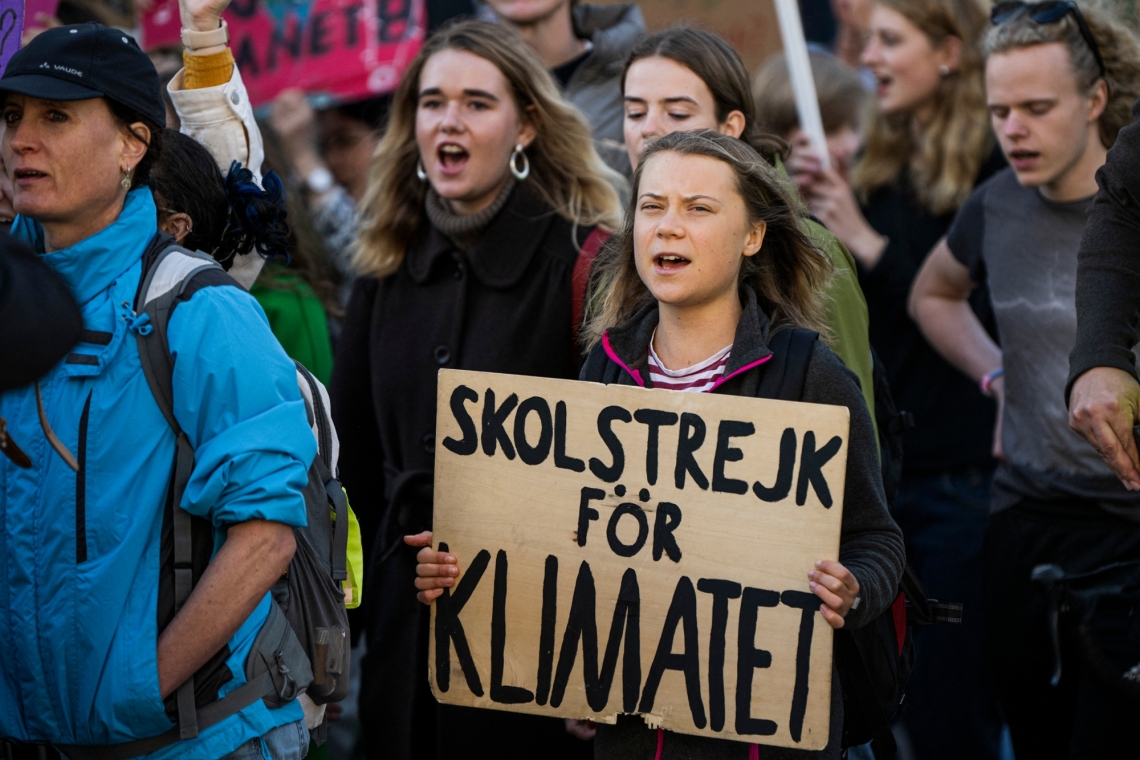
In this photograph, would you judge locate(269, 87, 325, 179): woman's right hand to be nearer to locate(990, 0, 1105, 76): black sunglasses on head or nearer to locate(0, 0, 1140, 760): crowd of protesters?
locate(0, 0, 1140, 760): crowd of protesters

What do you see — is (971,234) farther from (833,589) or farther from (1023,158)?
(833,589)

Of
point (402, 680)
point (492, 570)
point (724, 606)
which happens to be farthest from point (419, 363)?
point (724, 606)

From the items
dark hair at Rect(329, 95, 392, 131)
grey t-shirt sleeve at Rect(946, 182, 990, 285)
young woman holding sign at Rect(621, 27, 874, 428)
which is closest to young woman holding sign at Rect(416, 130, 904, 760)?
young woman holding sign at Rect(621, 27, 874, 428)

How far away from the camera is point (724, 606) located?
109 inches

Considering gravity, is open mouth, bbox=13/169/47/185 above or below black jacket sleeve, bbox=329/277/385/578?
above

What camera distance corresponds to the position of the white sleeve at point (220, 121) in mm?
3396

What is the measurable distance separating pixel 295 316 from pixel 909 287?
2.38 m

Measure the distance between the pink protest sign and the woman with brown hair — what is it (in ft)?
6.02

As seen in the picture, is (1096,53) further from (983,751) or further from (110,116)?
(110,116)

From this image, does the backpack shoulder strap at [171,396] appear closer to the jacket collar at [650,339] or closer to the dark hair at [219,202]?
the dark hair at [219,202]

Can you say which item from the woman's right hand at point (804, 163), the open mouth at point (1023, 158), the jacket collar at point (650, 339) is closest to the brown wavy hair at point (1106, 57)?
the open mouth at point (1023, 158)

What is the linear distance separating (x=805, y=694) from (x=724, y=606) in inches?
9.1

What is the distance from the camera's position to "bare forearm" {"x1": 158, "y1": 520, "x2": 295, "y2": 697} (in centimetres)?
252

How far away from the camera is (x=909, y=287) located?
17.5ft
